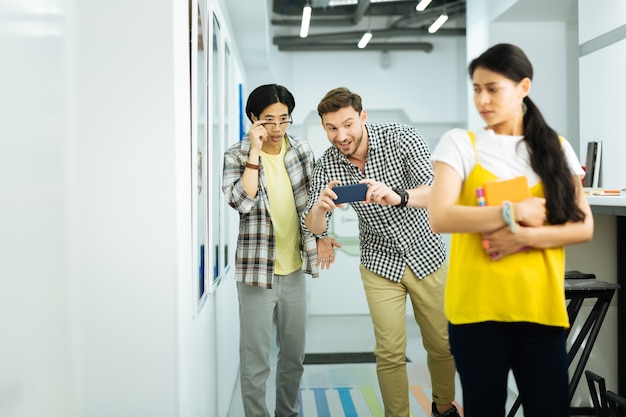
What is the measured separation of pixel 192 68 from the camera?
2.29 meters

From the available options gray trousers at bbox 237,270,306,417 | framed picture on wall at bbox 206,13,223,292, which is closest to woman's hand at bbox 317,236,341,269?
gray trousers at bbox 237,270,306,417

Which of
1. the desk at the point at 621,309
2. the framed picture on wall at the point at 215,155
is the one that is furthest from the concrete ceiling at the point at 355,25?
the desk at the point at 621,309

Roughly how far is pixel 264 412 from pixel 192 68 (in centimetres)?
154

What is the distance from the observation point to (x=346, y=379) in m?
→ 4.21

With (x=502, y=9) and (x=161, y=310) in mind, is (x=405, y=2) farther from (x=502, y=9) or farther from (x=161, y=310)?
(x=161, y=310)

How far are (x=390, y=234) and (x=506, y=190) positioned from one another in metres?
1.08

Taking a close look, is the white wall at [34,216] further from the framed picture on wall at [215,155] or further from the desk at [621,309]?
the desk at [621,309]

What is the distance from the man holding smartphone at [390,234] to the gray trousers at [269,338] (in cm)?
36

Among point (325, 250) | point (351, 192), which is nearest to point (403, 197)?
point (351, 192)

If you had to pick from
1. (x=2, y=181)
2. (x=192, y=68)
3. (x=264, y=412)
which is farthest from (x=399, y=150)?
(x=2, y=181)

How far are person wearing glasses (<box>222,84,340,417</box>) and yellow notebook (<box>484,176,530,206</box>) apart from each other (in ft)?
3.83

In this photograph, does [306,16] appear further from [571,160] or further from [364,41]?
[571,160]

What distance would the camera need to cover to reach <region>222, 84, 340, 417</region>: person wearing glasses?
8.96ft

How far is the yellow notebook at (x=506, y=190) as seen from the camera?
62.7 inches
